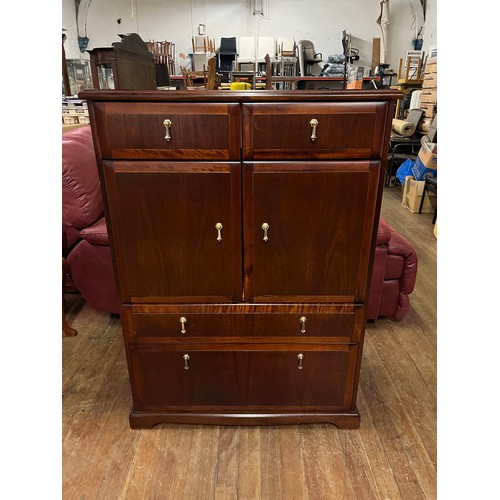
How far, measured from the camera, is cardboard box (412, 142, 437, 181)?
3.54 m

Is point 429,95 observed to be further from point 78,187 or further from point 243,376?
point 243,376

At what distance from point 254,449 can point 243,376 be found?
10.2 inches

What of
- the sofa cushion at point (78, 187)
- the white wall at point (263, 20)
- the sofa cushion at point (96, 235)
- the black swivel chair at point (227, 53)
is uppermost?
the white wall at point (263, 20)

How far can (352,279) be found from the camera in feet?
3.98

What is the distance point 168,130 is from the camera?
103 cm

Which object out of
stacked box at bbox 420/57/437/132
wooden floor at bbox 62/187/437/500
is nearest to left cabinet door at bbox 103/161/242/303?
wooden floor at bbox 62/187/437/500

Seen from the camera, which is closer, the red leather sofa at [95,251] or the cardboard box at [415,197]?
the red leather sofa at [95,251]

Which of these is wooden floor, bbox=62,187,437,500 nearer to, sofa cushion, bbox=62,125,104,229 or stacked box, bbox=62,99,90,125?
sofa cushion, bbox=62,125,104,229

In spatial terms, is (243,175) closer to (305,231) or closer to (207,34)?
(305,231)

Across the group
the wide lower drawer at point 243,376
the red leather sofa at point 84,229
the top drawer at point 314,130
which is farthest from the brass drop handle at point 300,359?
the red leather sofa at point 84,229

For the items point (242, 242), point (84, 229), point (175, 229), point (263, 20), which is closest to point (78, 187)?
point (84, 229)

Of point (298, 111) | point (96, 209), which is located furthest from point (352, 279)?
point (96, 209)

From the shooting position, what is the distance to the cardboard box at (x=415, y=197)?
3.75m

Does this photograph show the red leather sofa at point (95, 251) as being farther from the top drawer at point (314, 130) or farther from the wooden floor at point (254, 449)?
the top drawer at point (314, 130)
